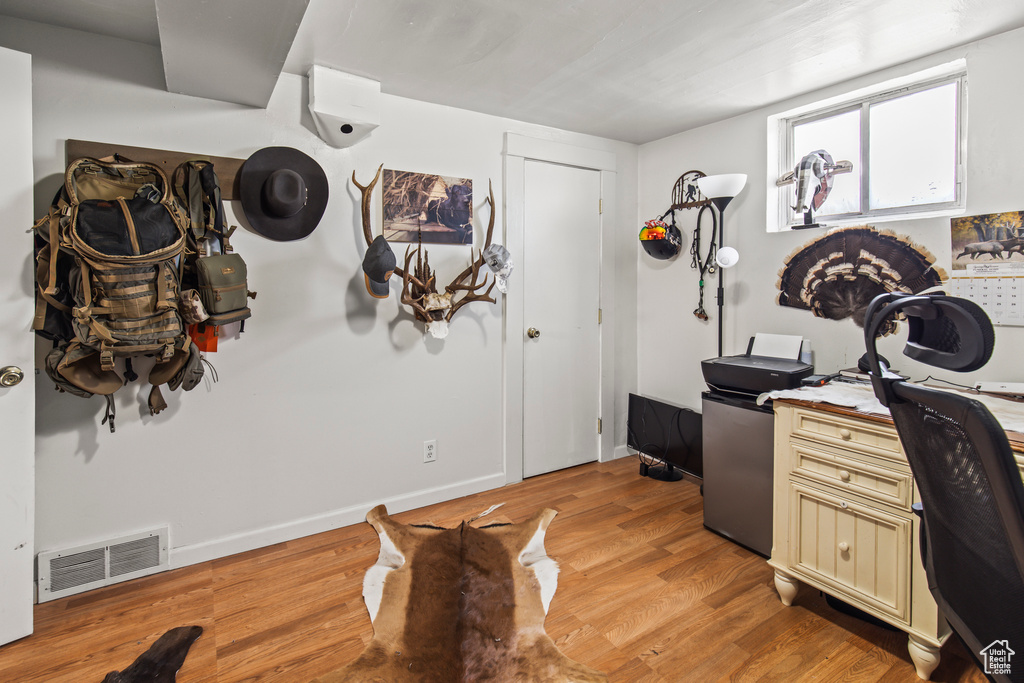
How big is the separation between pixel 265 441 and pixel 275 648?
98 centimetres

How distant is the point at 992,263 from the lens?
80.4 inches

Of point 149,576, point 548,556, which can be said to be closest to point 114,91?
point 149,576

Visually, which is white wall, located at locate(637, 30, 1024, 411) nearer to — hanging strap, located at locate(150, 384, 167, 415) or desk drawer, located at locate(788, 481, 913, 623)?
desk drawer, located at locate(788, 481, 913, 623)

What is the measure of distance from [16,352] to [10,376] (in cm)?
9

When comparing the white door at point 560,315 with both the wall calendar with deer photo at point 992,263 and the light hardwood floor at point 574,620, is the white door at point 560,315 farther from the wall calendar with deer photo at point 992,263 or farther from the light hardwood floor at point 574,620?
the wall calendar with deer photo at point 992,263

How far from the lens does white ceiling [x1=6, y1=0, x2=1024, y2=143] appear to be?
5.85 feet

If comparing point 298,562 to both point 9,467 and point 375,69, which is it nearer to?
point 9,467

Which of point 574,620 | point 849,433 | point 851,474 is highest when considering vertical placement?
point 849,433

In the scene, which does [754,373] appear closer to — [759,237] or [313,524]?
[759,237]

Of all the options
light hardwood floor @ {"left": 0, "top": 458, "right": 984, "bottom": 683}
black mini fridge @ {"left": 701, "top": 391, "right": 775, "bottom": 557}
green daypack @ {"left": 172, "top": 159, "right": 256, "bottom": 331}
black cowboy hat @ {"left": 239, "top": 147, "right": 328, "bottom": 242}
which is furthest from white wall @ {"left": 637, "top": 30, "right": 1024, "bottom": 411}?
green daypack @ {"left": 172, "top": 159, "right": 256, "bottom": 331}

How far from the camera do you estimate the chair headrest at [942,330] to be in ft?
2.68

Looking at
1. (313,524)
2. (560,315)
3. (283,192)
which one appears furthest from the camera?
(560,315)

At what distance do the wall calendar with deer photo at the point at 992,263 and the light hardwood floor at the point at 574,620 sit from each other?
1358 millimetres

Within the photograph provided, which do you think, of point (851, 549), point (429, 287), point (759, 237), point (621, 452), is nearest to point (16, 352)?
point (429, 287)
